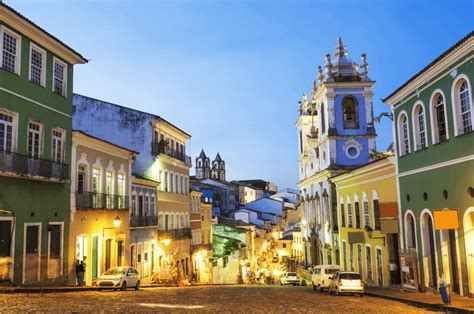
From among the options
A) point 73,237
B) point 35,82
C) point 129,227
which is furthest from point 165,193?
point 35,82

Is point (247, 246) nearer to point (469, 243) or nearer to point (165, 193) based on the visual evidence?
point (165, 193)

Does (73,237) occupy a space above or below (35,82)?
below

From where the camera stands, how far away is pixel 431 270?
2067 centimetres

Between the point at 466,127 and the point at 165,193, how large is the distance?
25.9 m

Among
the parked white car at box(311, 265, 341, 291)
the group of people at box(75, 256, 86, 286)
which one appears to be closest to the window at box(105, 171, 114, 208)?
the group of people at box(75, 256, 86, 286)

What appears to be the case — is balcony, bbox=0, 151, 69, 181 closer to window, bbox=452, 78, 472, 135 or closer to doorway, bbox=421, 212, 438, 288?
doorway, bbox=421, 212, 438, 288

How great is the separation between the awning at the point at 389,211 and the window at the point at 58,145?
1535cm

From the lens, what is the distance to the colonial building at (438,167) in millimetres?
17078

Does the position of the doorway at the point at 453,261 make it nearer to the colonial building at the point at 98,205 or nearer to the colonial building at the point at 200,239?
the colonial building at the point at 98,205

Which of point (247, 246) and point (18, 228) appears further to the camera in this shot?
point (247, 246)

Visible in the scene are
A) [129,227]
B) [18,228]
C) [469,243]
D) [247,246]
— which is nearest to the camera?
[469,243]

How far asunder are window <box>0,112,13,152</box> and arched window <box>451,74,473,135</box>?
16.4 meters

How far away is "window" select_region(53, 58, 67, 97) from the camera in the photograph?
23.1 m

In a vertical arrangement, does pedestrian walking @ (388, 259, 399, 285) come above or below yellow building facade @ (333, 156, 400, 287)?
below
